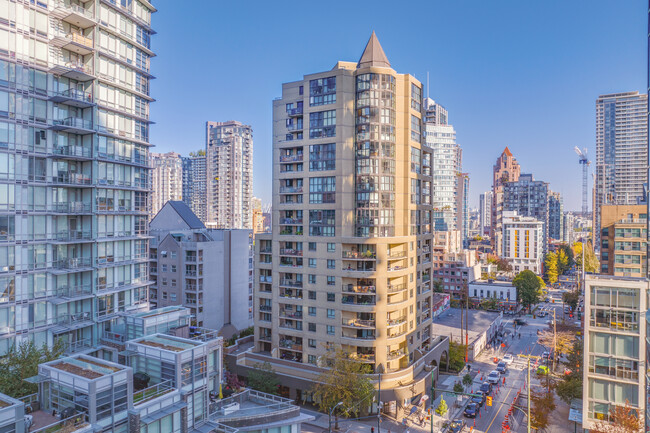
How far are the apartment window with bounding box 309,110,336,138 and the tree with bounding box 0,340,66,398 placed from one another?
33925mm

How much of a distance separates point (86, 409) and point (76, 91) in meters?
25.6

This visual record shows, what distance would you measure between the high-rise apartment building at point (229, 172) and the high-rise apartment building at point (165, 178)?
25.9m

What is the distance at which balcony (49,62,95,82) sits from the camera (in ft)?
105

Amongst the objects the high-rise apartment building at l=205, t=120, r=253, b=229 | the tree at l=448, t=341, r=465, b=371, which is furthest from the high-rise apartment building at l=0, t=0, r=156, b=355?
the high-rise apartment building at l=205, t=120, r=253, b=229

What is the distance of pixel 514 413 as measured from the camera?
47250 mm

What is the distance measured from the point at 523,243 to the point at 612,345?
380 feet

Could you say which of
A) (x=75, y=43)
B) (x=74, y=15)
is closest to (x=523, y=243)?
(x=75, y=43)

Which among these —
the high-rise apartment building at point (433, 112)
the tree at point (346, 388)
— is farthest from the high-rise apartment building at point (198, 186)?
the tree at point (346, 388)

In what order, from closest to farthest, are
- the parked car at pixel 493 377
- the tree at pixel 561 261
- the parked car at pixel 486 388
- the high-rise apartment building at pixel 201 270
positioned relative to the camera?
1. the parked car at pixel 486 388
2. the parked car at pixel 493 377
3. the high-rise apartment building at pixel 201 270
4. the tree at pixel 561 261

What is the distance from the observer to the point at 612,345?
33844mm

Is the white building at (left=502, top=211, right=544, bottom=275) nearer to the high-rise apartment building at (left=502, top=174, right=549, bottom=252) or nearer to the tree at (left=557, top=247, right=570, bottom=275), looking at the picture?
the tree at (left=557, top=247, right=570, bottom=275)

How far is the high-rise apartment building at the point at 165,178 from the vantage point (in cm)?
17475

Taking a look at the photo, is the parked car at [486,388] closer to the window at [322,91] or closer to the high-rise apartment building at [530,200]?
the window at [322,91]

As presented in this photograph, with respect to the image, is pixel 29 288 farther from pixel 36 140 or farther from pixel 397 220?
pixel 397 220
